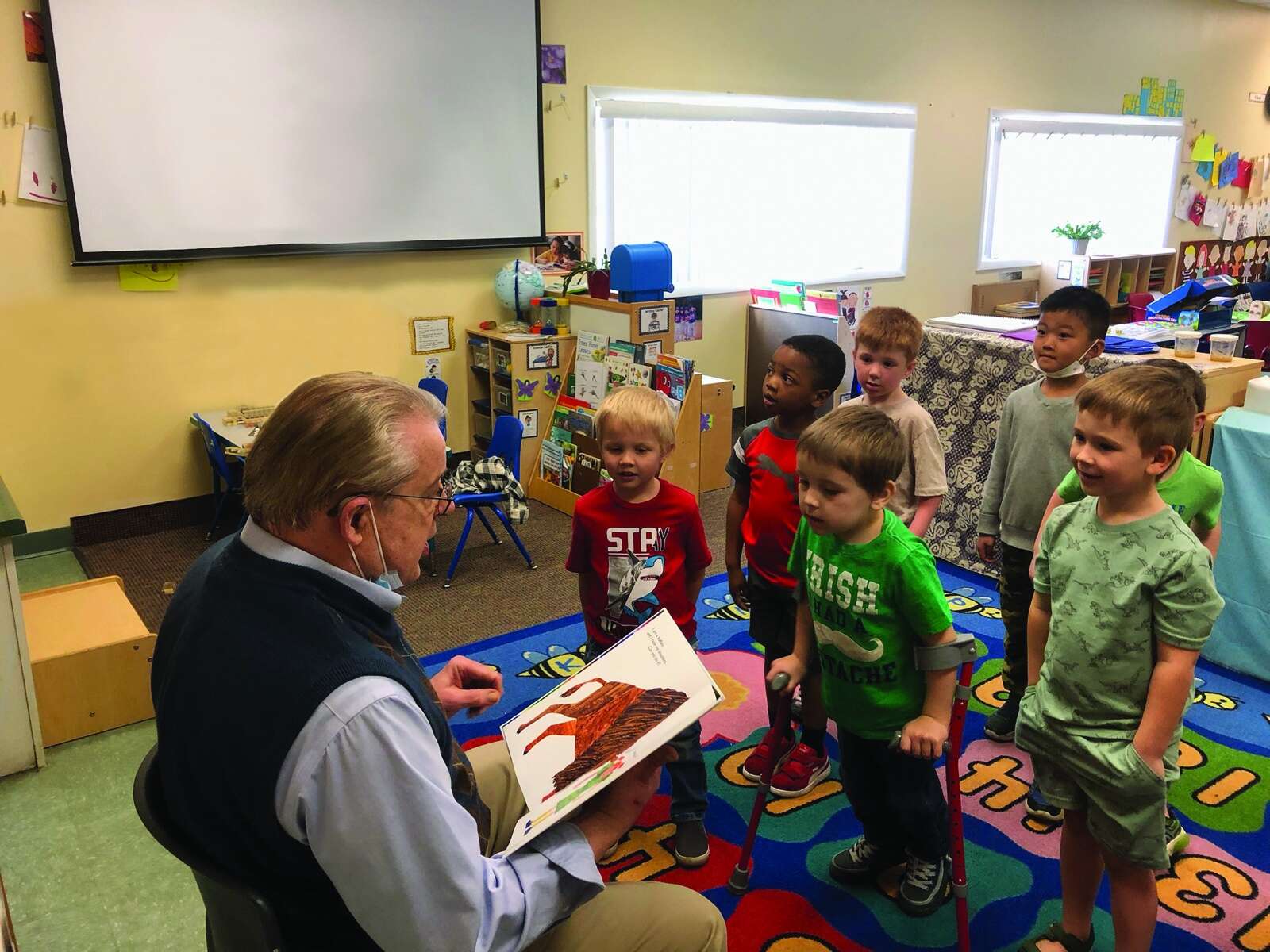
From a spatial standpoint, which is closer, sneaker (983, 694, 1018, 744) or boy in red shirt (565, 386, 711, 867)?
boy in red shirt (565, 386, 711, 867)

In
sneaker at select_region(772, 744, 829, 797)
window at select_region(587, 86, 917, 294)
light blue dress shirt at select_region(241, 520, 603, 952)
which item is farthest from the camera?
window at select_region(587, 86, 917, 294)

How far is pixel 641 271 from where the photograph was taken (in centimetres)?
421

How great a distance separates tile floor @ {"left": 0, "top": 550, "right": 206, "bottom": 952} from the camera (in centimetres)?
193

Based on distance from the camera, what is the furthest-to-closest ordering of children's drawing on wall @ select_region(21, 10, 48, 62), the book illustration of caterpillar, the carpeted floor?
children's drawing on wall @ select_region(21, 10, 48, 62), the carpeted floor, the book illustration of caterpillar

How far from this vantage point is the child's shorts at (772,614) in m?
2.30

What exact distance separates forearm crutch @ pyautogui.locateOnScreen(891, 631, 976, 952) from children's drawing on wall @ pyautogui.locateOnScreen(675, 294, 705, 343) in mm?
3688

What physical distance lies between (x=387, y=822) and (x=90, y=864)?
162 centimetres

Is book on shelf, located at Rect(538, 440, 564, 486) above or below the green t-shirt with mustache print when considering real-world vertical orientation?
below

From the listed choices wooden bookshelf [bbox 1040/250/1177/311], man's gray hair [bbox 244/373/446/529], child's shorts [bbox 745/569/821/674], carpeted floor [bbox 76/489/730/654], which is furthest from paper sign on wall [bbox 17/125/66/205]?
wooden bookshelf [bbox 1040/250/1177/311]

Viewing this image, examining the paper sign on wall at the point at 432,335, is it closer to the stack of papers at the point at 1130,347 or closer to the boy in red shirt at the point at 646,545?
the boy in red shirt at the point at 646,545

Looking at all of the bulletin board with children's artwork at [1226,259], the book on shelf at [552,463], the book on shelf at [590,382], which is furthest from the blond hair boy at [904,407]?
the bulletin board with children's artwork at [1226,259]

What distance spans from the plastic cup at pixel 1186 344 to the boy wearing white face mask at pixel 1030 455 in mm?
990

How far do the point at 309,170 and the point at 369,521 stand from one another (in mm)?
3551

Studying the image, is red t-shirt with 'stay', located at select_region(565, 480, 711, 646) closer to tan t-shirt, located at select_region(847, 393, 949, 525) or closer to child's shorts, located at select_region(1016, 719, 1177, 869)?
tan t-shirt, located at select_region(847, 393, 949, 525)
